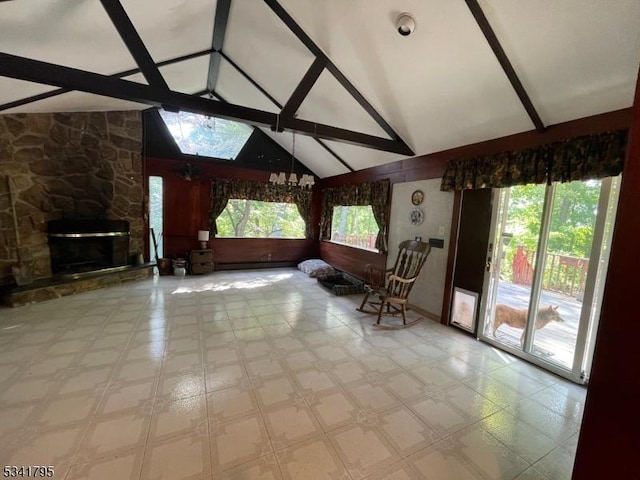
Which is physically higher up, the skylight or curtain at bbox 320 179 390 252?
the skylight

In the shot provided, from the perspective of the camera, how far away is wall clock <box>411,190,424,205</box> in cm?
381

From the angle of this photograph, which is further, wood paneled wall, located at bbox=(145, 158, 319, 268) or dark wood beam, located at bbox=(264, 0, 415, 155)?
wood paneled wall, located at bbox=(145, 158, 319, 268)

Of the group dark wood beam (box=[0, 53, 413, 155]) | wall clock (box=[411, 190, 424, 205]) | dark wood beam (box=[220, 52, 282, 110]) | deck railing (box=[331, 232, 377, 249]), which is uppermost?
dark wood beam (box=[220, 52, 282, 110])

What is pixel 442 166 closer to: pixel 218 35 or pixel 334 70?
pixel 334 70

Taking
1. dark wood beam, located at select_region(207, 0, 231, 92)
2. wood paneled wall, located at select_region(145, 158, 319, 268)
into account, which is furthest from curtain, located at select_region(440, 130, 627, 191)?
wood paneled wall, located at select_region(145, 158, 319, 268)

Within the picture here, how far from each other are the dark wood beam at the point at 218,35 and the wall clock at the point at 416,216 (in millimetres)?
3371

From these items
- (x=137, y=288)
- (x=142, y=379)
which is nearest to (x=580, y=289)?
(x=142, y=379)

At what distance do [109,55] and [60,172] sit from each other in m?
2.23

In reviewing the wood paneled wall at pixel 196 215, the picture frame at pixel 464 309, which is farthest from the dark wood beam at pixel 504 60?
the wood paneled wall at pixel 196 215

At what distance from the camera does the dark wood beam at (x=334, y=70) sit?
260 centimetres

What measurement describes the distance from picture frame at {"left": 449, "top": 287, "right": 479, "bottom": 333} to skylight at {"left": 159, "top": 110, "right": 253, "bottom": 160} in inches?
189

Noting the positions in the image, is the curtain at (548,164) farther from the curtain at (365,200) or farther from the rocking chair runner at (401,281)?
the curtain at (365,200)

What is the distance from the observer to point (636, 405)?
2.50 ft

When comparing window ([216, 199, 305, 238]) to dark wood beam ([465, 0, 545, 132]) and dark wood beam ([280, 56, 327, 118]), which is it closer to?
dark wood beam ([280, 56, 327, 118])
